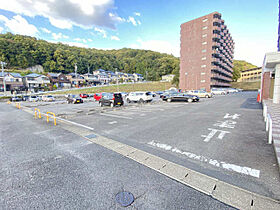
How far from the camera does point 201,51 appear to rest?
4734 centimetres

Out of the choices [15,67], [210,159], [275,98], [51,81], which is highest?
[15,67]

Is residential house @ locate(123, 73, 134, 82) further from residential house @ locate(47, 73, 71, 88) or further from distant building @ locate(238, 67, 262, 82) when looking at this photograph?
distant building @ locate(238, 67, 262, 82)

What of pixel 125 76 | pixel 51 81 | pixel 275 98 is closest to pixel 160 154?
pixel 275 98

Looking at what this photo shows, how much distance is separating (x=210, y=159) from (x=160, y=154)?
1356 mm

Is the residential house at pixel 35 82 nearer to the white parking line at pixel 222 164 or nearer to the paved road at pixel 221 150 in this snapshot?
the paved road at pixel 221 150

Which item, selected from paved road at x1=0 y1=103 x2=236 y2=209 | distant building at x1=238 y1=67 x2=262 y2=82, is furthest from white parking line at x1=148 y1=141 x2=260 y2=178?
distant building at x1=238 y1=67 x2=262 y2=82

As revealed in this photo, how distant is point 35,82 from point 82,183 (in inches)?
2579

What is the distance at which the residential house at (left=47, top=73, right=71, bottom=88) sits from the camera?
192 ft

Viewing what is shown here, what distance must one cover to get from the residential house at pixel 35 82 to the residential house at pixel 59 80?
9.99 ft

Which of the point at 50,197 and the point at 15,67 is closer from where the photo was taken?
the point at 50,197

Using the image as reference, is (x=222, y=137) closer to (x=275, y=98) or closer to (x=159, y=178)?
(x=159, y=178)

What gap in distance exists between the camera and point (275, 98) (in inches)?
482

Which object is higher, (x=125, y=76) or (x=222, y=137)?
(x=125, y=76)

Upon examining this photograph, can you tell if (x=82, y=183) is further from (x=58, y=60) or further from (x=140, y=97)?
(x=58, y=60)
